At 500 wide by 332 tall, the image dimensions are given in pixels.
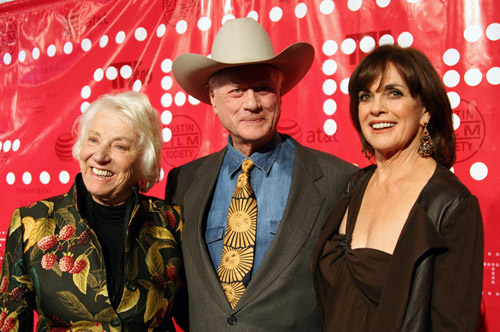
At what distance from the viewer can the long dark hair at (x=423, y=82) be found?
1.37m

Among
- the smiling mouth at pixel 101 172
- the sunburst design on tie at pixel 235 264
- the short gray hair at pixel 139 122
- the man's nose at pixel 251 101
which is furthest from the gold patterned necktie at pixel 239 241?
the smiling mouth at pixel 101 172

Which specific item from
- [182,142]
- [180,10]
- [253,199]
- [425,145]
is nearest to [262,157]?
[253,199]

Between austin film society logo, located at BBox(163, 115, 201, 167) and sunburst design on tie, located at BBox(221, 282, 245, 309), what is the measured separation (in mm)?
1488

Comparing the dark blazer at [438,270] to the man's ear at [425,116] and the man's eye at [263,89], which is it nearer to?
the man's ear at [425,116]

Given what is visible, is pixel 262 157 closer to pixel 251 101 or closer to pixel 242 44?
pixel 251 101

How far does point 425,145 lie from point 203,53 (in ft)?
6.15

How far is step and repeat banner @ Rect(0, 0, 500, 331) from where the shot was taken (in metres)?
2.23

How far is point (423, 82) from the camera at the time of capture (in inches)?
53.8

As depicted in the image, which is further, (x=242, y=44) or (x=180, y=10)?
(x=180, y=10)

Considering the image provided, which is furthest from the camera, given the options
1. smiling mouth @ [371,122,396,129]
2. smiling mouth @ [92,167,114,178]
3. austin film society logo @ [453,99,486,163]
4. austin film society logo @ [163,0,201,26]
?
austin film society logo @ [163,0,201,26]

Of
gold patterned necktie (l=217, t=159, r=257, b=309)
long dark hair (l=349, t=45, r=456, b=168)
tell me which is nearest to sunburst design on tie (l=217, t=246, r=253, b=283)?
gold patterned necktie (l=217, t=159, r=257, b=309)

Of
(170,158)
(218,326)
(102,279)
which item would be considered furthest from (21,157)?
(218,326)

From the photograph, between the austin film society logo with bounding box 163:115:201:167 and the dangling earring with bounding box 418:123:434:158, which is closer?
the dangling earring with bounding box 418:123:434:158

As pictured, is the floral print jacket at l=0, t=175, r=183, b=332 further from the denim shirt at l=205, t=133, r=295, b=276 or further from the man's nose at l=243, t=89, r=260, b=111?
the man's nose at l=243, t=89, r=260, b=111
